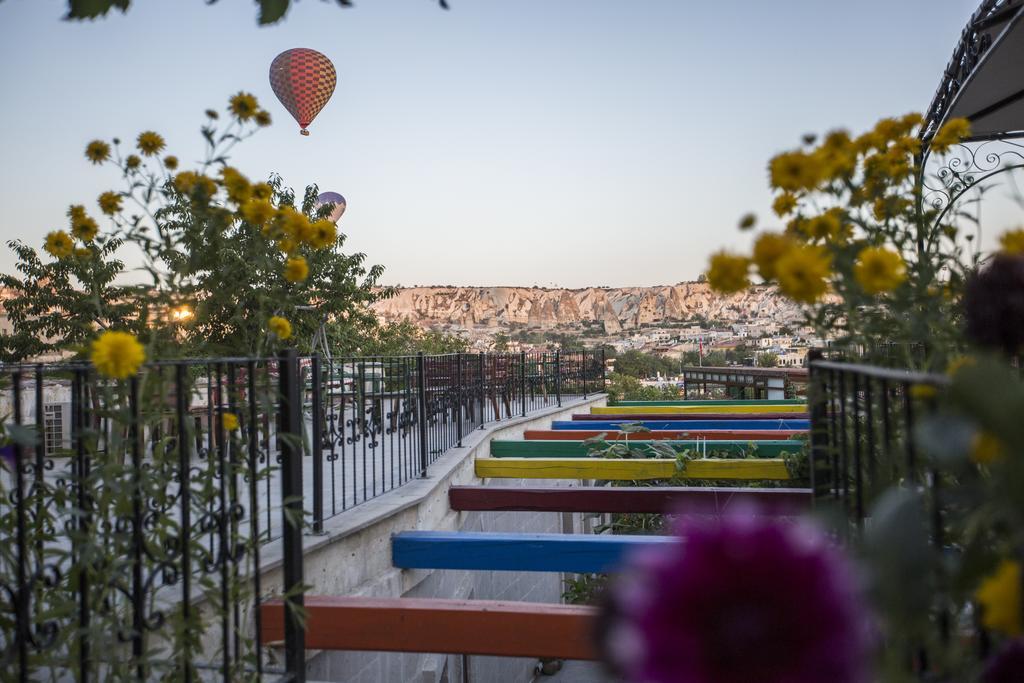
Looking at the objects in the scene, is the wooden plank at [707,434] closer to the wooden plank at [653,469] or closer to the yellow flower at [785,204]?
the wooden plank at [653,469]

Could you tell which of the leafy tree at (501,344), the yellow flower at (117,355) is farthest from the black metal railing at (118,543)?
the leafy tree at (501,344)

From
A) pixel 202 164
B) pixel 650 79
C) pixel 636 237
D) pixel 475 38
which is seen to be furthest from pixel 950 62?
pixel 636 237

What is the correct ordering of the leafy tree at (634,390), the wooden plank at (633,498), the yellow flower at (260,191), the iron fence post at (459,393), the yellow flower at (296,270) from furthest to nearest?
the leafy tree at (634,390) < the iron fence post at (459,393) < the wooden plank at (633,498) < the yellow flower at (260,191) < the yellow flower at (296,270)

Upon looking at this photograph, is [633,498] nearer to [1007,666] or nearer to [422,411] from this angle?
[422,411]

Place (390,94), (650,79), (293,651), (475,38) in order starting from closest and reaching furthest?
(293,651)
(475,38)
(650,79)
(390,94)

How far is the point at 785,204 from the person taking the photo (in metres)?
2.00

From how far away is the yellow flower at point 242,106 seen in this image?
2342 mm

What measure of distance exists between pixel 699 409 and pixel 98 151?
29.2 ft

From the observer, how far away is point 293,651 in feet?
7.25

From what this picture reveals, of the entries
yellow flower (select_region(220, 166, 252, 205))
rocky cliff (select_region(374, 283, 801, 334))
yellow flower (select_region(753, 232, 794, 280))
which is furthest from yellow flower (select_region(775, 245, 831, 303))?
rocky cliff (select_region(374, 283, 801, 334))

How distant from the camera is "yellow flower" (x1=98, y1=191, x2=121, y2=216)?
92.0 inches

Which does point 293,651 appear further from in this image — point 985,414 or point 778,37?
point 778,37

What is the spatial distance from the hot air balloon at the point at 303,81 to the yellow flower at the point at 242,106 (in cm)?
943

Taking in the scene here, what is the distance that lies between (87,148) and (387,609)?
184 cm
